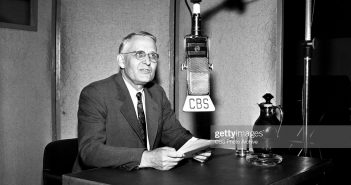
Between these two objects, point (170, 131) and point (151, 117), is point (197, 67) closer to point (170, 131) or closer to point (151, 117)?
point (151, 117)

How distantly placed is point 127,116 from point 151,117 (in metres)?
0.21

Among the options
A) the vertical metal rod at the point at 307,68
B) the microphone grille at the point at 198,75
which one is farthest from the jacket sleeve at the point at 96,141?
the vertical metal rod at the point at 307,68

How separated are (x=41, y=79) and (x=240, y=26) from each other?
5.01ft

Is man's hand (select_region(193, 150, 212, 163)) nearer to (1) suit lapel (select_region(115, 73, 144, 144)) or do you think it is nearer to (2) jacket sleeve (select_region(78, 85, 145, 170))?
(2) jacket sleeve (select_region(78, 85, 145, 170))

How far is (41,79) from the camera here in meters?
2.69

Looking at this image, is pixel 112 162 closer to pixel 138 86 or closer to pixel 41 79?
pixel 138 86

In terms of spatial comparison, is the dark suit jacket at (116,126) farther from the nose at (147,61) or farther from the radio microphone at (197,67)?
the radio microphone at (197,67)

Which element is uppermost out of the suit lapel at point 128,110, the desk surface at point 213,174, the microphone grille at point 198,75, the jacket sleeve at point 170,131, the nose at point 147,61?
the nose at point 147,61

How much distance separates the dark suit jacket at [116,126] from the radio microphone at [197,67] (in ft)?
1.10

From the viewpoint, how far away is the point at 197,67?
59.9 inches

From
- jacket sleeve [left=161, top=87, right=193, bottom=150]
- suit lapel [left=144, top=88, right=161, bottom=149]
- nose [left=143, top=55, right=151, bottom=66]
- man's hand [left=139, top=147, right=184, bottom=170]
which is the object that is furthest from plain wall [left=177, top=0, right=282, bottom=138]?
man's hand [left=139, top=147, right=184, bottom=170]

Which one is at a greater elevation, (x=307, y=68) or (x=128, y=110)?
(x=307, y=68)

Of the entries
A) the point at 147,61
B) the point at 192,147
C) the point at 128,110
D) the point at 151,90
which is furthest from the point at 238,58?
the point at 192,147

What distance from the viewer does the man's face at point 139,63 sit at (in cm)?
216
